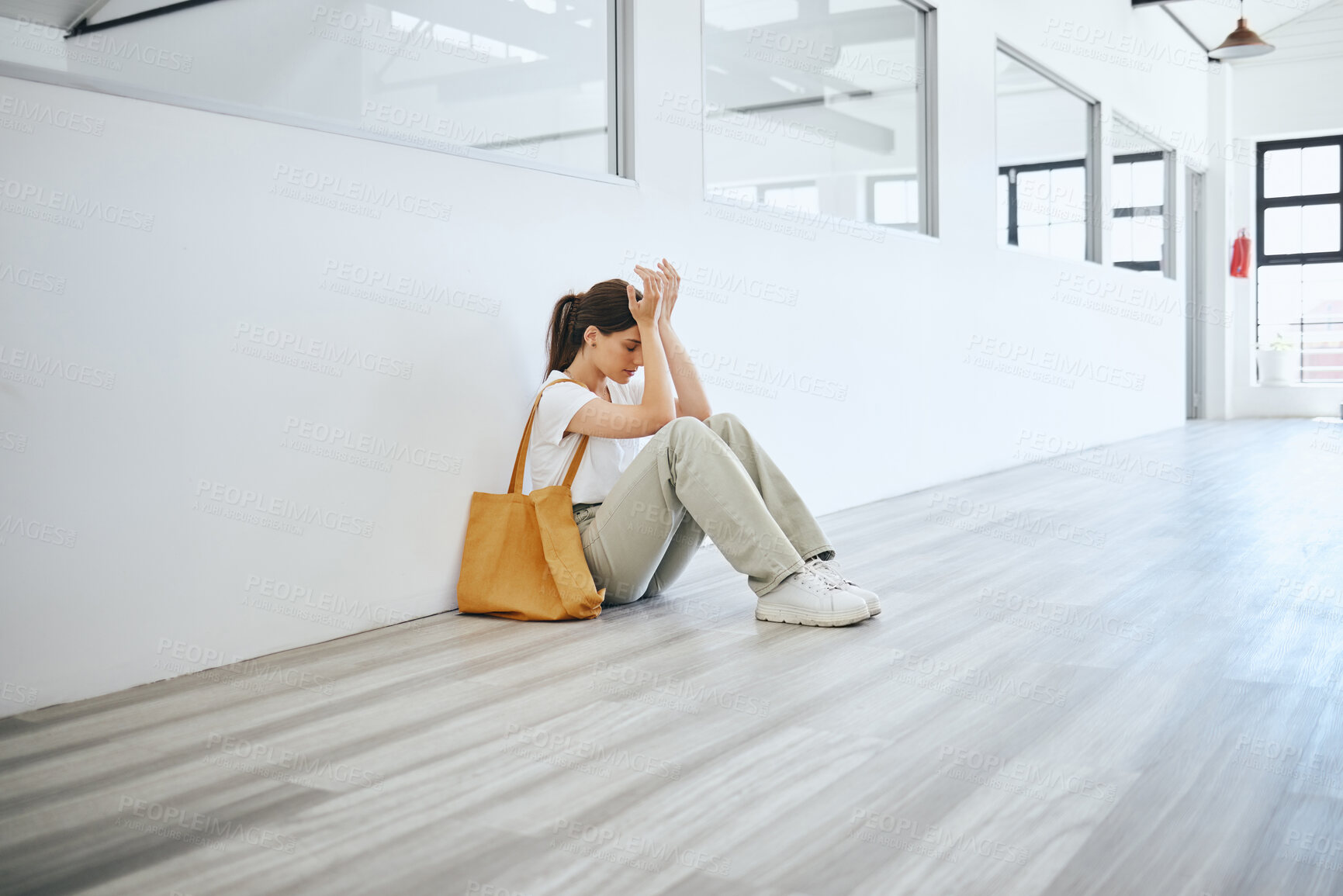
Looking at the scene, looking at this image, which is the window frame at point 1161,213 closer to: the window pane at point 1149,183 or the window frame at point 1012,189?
the window pane at point 1149,183

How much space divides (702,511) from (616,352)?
46 cm

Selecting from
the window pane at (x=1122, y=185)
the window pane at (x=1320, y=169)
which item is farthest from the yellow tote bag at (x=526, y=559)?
→ the window pane at (x=1320, y=169)

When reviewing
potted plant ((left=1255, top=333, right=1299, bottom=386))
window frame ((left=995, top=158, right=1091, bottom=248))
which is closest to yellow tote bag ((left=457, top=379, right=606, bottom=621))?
window frame ((left=995, top=158, right=1091, bottom=248))

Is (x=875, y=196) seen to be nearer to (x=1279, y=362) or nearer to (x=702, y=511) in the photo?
(x=702, y=511)

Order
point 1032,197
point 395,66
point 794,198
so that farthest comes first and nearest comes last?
1. point 1032,197
2. point 794,198
3. point 395,66

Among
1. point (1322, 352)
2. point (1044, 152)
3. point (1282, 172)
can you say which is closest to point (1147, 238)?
point (1044, 152)

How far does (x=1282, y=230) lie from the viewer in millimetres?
9781

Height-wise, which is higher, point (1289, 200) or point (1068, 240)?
point (1289, 200)

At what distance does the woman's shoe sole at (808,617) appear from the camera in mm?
2338

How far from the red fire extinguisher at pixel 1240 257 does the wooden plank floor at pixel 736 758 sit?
25.7 feet

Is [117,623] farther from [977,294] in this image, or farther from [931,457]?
A: [977,294]

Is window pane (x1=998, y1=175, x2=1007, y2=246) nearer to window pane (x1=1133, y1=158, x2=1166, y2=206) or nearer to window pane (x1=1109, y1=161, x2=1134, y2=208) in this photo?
window pane (x1=1109, y1=161, x2=1134, y2=208)

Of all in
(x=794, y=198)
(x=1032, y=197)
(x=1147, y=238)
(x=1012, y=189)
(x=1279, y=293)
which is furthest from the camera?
(x=1279, y=293)

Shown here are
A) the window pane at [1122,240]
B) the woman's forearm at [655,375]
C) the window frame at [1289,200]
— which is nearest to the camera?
the woman's forearm at [655,375]
